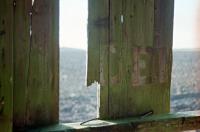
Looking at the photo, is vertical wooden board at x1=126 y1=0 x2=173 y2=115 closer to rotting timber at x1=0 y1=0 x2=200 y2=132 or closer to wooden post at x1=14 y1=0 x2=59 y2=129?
rotting timber at x1=0 y1=0 x2=200 y2=132

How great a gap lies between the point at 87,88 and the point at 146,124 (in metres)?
0.49

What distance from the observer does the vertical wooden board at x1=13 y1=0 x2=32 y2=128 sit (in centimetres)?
187

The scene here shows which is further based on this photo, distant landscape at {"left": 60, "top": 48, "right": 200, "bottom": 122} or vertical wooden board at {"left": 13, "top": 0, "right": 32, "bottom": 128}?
distant landscape at {"left": 60, "top": 48, "right": 200, "bottom": 122}

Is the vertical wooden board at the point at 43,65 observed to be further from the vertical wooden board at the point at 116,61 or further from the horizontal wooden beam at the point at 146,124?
the vertical wooden board at the point at 116,61

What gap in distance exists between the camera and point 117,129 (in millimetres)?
2098

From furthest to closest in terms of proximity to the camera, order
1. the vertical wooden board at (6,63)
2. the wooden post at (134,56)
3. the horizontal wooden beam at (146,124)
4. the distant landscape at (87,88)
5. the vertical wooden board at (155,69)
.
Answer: the distant landscape at (87,88), the vertical wooden board at (155,69), the wooden post at (134,56), the horizontal wooden beam at (146,124), the vertical wooden board at (6,63)

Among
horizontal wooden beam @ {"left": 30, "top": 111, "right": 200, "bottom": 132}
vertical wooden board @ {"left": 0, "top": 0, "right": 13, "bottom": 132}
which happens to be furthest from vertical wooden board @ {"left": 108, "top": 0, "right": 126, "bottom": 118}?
vertical wooden board @ {"left": 0, "top": 0, "right": 13, "bottom": 132}

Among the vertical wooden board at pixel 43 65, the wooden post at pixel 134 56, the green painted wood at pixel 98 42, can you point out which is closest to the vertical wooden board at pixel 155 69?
the wooden post at pixel 134 56

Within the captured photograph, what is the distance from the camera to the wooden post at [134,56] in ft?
7.04

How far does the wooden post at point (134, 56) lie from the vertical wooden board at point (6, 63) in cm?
51

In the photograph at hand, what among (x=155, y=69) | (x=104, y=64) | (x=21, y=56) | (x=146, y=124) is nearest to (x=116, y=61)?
(x=104, y=64)

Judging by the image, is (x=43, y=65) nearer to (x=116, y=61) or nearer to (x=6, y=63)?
(x=6, y=63)

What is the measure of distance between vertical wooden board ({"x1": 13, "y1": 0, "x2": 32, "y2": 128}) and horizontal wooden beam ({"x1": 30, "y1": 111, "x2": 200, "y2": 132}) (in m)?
0.14

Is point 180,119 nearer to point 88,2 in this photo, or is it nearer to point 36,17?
point 88,2
